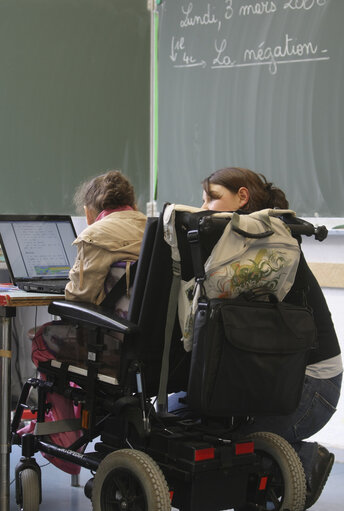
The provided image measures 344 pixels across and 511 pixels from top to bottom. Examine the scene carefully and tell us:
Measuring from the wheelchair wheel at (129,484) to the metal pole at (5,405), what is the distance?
46 cm

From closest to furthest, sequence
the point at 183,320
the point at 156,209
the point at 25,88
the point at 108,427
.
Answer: the point at 183,320
the point at 108,427
the point at 25,88
the point at 156,209

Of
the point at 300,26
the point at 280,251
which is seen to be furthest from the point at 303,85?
the point at 280,251

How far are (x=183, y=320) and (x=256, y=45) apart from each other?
1947 millimetres

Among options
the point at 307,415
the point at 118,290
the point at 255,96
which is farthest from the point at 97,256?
the point at 255,96

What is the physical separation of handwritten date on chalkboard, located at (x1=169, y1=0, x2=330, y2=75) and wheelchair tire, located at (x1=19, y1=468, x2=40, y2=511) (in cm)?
206

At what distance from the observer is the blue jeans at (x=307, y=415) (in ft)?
7.61

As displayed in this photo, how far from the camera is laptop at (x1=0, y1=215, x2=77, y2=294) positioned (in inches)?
108

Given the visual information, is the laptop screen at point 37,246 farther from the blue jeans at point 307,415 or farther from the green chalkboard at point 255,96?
the green chalkboard at point 255,96

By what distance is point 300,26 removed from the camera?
354 centimetres

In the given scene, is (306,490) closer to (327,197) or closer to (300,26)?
(327,197)

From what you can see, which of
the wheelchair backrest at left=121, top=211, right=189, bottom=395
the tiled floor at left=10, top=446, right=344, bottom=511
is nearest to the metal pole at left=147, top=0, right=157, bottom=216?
the tiled floor at left=10, top=446, right=344, bottom=511

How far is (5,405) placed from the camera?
8.21 ft

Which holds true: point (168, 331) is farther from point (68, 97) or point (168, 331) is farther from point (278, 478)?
point (68, 97)

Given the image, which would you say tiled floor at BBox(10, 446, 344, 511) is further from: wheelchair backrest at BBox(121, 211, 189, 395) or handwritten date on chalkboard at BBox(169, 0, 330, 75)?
handwritten date on chalkboard at BBox(169, 0, 330, 75)
